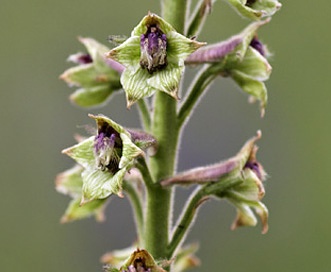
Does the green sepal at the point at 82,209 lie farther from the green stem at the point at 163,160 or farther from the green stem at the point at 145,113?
the green stem at the point at 145,113

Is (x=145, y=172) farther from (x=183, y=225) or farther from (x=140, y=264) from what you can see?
(x=140, y=264)

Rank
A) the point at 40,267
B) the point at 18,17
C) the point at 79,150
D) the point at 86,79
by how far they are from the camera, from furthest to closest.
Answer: the point at 18,17 < the point at 40,267 < the point at 86,79 < the point at 79,150

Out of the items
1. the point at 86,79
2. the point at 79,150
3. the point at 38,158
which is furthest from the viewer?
the point at 38,158

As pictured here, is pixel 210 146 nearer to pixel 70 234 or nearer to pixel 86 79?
pixel 70 234

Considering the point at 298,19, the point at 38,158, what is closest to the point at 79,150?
the point at 38,158

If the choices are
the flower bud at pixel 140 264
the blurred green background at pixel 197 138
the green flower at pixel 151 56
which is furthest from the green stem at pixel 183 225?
the blurred green background at pixel 197 138

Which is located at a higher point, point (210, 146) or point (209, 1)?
point (209, 1)

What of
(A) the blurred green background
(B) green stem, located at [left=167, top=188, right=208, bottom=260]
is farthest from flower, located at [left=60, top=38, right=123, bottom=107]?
(A) the blurred green background
